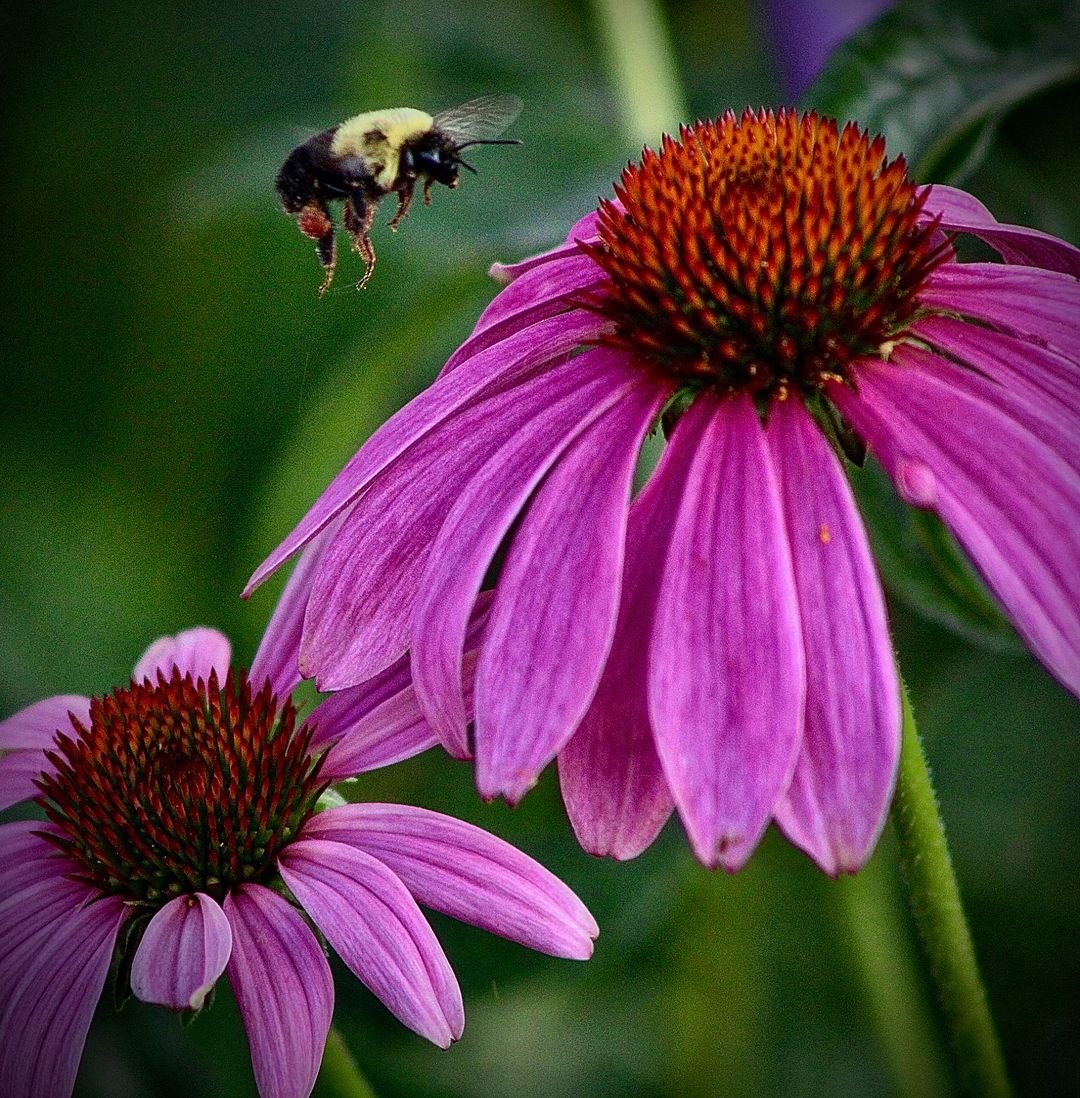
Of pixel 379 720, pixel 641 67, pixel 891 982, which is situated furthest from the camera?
pixel 641 67

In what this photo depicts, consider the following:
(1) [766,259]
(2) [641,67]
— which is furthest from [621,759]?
(2) [641,67]

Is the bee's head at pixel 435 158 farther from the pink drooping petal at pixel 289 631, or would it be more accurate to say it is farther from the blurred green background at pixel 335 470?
the pink drooping petal at pixel 289 631

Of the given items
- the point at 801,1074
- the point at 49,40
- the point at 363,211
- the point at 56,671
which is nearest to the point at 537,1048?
the point at 801,1074

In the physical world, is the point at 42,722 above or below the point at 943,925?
above

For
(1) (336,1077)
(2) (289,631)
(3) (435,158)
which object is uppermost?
(3) (435,158)

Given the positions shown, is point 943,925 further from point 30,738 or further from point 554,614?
point 30,738

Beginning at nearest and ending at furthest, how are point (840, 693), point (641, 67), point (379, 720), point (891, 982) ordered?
1. point (840, 693)
2. point (379, 720)
3. point (891, 982)
4. point (641, 67)

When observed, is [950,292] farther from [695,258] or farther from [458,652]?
[458,652]
